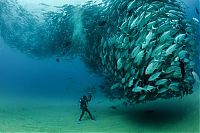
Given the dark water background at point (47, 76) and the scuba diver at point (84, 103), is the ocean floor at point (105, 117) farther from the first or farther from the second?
the dark water background at point (47, 76)

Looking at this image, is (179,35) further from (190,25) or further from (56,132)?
(56,132)

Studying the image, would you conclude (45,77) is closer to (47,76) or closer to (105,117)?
(47,76)

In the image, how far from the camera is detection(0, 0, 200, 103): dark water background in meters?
9.44

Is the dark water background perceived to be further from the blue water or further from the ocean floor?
the ocean floor

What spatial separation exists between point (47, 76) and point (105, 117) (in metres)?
1.41

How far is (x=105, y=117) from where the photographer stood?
946 centimetres

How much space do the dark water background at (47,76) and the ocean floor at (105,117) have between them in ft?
0.72

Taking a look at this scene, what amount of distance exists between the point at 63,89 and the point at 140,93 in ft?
4.97

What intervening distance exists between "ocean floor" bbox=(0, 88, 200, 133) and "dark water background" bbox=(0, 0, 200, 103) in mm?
220

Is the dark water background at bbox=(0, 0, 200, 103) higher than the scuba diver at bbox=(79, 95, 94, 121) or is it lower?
higher

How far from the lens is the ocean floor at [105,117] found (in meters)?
9.36

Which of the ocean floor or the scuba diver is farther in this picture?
the ocean floor

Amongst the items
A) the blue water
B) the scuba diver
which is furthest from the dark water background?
the scuba diver

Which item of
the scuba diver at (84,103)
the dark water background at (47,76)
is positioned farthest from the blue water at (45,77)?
the scuba diver at (84,103)
